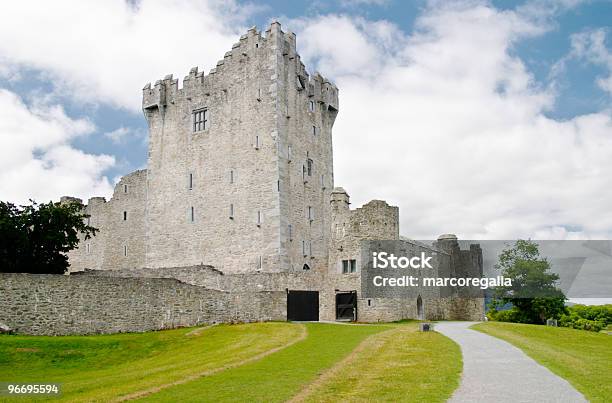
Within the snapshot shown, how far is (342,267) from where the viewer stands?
37.5 metres

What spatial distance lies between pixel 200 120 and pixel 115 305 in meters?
20.4

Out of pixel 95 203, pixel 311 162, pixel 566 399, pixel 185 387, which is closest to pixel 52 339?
pixel 185 387

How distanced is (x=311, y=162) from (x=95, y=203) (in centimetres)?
2212

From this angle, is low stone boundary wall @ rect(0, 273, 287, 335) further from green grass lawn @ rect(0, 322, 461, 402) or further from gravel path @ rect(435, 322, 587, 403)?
gravel path @ rect(435, 322, 587, 403)

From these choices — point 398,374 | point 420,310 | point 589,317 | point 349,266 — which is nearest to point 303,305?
point 349,266

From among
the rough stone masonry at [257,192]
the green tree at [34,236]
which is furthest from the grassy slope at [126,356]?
the green tree at [34,236]

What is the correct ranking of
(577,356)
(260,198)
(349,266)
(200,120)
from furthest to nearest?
(200,120), (260,198), (349,266), (577,356)

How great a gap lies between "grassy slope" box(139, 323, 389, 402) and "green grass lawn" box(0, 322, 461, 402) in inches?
1.1

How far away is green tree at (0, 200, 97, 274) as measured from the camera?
35.9m

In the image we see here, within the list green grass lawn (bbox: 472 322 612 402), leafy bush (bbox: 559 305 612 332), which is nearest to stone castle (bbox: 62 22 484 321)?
leafy bush (bbox: 559 305 612 332)

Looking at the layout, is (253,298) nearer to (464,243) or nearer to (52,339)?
(52,339)

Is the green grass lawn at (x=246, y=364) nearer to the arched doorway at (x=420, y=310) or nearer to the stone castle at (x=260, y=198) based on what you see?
the stone castle at (x=260, y=198)

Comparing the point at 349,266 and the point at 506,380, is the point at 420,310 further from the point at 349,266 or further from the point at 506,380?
the point at 506,380

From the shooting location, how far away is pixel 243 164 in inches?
1745
